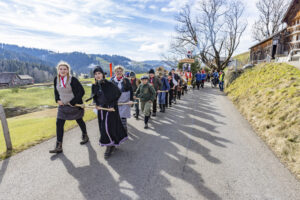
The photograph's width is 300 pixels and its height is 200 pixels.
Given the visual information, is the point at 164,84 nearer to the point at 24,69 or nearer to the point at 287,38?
the point at 287,38

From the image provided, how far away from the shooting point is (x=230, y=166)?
367cm

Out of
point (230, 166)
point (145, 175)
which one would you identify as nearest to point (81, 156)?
point (145, 175)

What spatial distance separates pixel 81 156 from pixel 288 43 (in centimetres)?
2911

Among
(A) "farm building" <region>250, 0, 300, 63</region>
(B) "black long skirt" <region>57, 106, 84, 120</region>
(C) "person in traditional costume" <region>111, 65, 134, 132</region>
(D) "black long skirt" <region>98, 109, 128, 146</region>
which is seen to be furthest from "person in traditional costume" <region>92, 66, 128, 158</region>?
(A) "farm building" <region>250, 0, 300, 63</region>

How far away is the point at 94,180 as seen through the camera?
125 inches

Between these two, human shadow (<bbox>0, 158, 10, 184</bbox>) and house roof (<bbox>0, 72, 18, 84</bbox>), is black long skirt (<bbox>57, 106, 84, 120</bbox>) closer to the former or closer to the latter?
human shadow (<bbox>0, 158, 10, 184</bbox>)

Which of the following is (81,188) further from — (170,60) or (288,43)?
(170,60)

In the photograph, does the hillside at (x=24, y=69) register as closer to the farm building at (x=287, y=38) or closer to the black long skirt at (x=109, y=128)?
the farm building at (x=287, y=38)

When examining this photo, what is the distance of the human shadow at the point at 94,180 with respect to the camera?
280cm

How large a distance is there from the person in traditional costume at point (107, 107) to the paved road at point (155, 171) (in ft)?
1.18

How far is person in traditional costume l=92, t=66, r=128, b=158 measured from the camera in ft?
13.5

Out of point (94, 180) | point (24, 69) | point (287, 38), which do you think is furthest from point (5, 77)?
point (287, 38)

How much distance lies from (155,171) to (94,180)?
120 cm

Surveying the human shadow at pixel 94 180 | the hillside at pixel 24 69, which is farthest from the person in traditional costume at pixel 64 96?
the hillside at pixel 24 69
